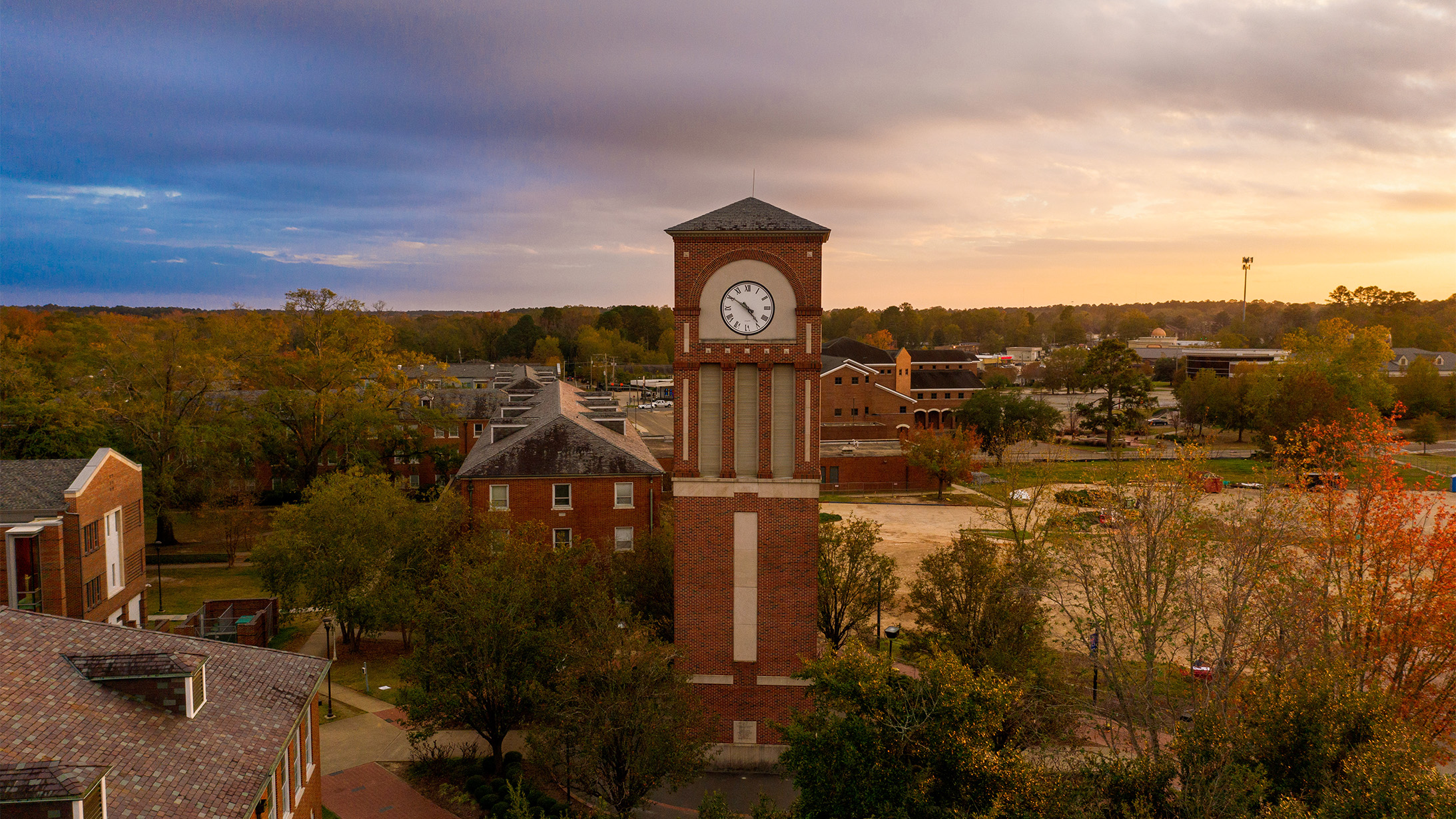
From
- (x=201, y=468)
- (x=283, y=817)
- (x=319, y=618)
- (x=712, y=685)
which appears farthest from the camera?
(x=201, y=468)

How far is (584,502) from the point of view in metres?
41.2

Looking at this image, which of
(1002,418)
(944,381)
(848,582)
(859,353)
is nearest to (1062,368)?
(944,381)

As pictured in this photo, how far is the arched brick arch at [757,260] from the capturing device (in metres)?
23.7

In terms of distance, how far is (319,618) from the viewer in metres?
37.3

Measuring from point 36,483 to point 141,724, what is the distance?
23125 millimetres

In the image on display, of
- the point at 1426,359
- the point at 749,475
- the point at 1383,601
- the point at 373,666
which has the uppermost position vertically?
the point at 1426,359

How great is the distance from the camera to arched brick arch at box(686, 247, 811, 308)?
933 inches

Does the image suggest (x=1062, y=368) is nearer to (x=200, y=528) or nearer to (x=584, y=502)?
(x=584, y=502)

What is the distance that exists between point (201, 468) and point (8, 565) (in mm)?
23927

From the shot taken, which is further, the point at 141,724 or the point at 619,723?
the point at 619,723

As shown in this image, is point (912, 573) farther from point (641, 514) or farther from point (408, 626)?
point (408, 626)

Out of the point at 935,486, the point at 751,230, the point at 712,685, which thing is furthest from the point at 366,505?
the point at 935,486

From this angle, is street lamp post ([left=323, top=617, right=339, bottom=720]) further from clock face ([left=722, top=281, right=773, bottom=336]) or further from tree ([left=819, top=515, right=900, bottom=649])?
clock face ([left=722, top=281, right=773, bottom=336])

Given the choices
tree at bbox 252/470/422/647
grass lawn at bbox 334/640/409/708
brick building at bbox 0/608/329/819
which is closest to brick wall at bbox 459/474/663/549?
tree at bbox 252/470/422/647
